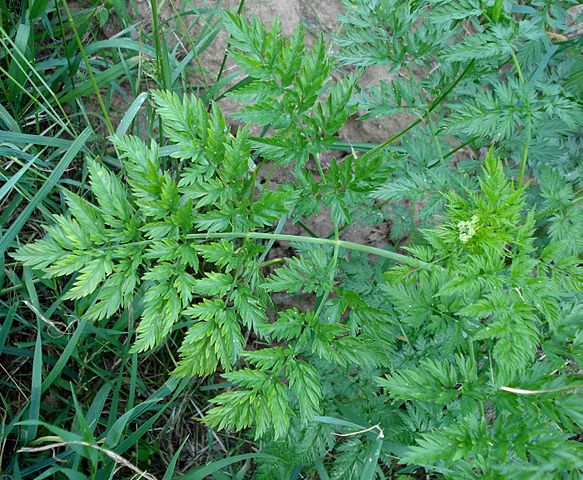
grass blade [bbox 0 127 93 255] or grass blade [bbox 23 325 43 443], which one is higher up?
grass blade [bbox 0 127 93 255]

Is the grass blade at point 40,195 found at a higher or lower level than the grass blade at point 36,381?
higher

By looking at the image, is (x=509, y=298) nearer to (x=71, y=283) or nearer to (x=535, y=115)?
(x=535, y=115)

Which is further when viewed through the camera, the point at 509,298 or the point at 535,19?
the point at 535,19

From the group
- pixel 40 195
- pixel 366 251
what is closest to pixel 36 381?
pixel 40 195

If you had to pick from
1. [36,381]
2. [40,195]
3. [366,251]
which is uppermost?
[40,195]

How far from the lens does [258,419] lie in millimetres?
1933

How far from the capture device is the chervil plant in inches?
70.9

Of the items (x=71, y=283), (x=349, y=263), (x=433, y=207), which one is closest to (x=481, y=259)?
(x=433, y=207)

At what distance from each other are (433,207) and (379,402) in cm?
78

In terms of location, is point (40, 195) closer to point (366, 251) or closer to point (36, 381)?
point (36, 381)

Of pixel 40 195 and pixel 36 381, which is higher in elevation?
pixel 40 195

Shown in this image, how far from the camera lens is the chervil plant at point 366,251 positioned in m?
1.80

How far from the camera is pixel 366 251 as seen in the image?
2055mm

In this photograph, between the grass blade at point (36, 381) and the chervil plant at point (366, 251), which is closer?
the chervil plant at point (366, 251)
